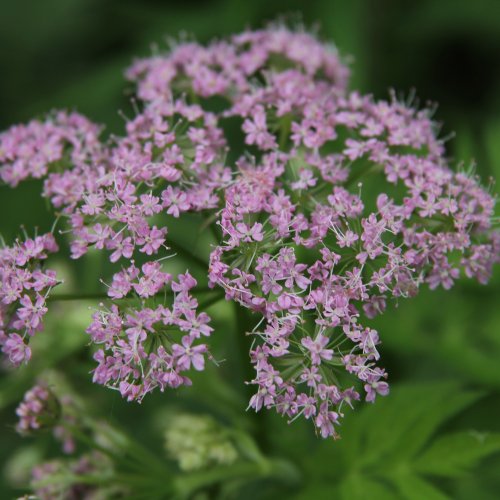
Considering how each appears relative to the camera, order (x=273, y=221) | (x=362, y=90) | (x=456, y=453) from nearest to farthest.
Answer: (x=273, y=221)
(x=456, y=453)
(x=362, y=90)

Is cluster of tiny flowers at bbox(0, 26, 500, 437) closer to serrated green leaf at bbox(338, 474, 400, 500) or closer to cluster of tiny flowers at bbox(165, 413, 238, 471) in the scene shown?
serrated green leaf at bbox(338, 474, 400, 500)

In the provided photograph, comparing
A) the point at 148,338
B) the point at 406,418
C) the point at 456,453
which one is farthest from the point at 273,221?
the point at 456,453

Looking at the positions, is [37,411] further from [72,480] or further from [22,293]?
[22,293]

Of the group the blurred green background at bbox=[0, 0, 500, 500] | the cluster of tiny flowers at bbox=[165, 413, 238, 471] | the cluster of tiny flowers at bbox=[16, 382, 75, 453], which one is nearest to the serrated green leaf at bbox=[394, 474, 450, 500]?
the blurred green background at bbox=[0, 0, 500, 500]

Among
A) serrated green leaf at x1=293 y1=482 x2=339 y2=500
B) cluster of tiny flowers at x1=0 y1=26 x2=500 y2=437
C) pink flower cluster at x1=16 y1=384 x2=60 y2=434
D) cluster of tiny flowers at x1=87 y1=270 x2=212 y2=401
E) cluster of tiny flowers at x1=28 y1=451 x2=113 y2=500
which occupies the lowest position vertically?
cluster of tiny flowers at x1=28 y1=451 x2=113 y2=500

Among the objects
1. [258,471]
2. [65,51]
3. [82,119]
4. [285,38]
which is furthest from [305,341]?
[65,51]

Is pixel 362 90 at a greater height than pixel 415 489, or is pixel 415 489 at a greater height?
pixel 362 90

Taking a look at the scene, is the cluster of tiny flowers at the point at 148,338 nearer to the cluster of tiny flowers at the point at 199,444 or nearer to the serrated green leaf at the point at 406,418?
the cluster of tiny flowers at the point at 199,444

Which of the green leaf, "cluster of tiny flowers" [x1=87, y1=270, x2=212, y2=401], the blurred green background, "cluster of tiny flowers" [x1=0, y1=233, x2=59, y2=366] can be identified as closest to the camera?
"cluster of tiny flowers" [x1=87, y1=270, x2=212, y2=401]
